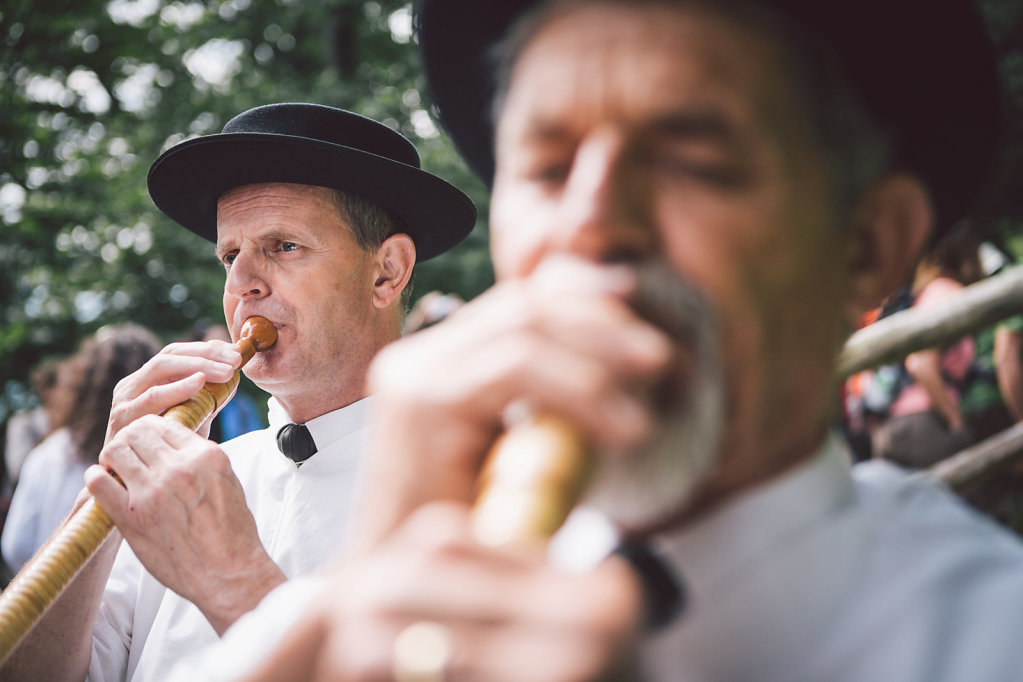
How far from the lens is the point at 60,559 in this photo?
177cm

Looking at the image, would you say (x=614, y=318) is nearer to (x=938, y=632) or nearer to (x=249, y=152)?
(x=938, y=632)

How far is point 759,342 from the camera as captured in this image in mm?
1028

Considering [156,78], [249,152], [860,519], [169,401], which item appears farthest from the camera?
[156,78]

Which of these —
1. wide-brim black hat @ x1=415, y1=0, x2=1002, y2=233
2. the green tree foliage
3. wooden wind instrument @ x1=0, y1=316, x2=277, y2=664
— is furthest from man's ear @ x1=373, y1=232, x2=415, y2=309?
the green tree foliage

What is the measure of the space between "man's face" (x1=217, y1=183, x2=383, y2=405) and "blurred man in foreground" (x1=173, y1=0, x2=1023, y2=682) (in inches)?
60.2

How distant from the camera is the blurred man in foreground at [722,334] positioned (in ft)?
2.63

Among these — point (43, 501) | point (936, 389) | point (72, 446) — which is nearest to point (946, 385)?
point (936, 389)

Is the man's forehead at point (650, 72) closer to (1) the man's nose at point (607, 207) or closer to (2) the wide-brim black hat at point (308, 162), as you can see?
(1) the man's nose at point (607, 207)

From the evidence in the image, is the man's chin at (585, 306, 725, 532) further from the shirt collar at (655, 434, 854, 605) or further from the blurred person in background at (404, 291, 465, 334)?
the blurred person in background at (404, 291, 465, 334)

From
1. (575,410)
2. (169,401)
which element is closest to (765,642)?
(575,410)

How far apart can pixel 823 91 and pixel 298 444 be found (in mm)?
2120

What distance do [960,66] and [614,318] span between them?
98 centimetres

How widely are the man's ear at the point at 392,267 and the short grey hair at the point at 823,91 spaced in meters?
1.77

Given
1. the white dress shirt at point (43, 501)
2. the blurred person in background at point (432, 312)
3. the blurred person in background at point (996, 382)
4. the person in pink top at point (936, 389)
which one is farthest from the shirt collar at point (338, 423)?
the blurred person in background at point (432, 312)
